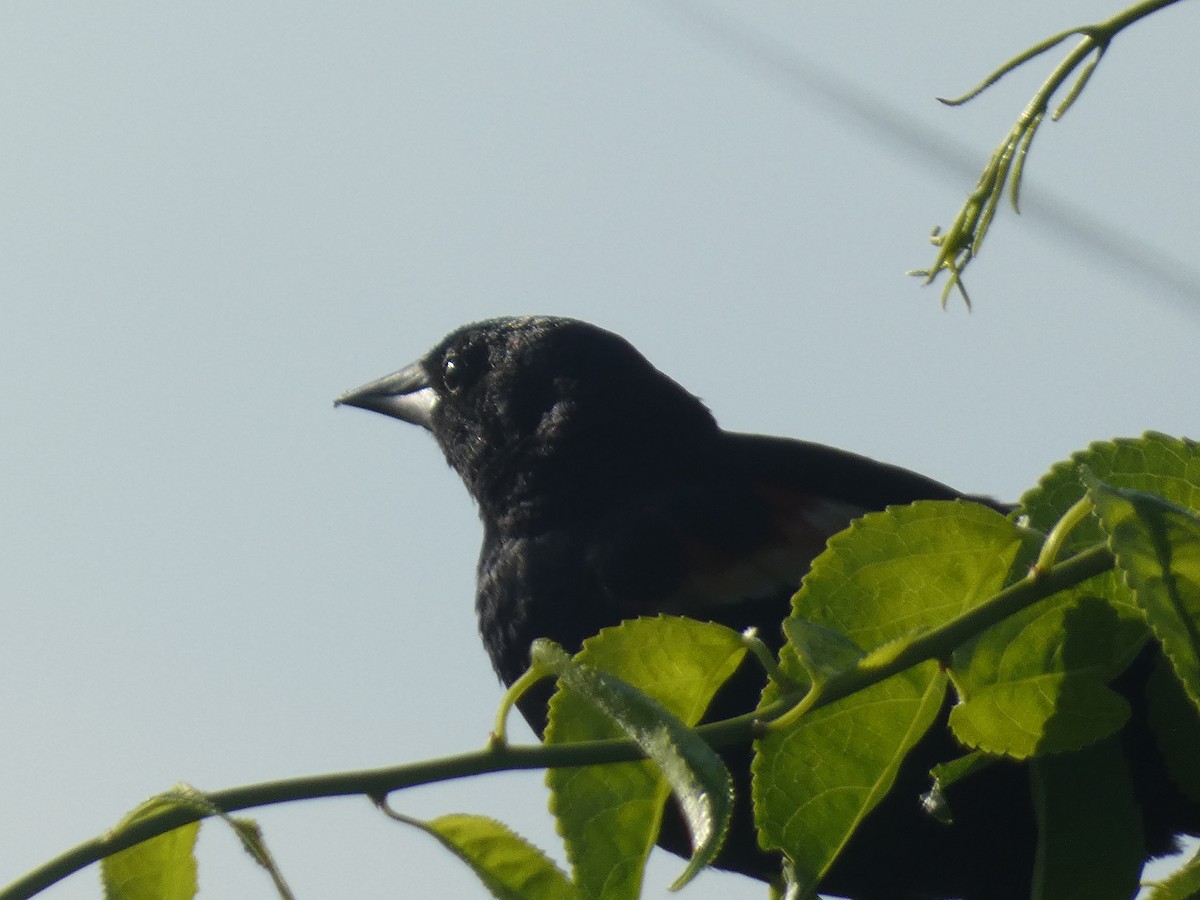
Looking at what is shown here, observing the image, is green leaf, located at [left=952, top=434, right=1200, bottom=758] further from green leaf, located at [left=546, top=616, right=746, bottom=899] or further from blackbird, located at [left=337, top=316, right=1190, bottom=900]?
blackbird, located at [left=337, top=316, right=1190, bottom=900]

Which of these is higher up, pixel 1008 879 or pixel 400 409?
pixel 400 409

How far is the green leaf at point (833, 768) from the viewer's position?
2.87ft

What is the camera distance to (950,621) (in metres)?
0.83

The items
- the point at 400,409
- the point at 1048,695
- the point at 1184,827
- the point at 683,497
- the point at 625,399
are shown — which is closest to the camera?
the point at 1048,695

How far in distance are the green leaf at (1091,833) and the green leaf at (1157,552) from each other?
262 millimetres

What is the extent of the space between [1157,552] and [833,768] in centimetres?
23

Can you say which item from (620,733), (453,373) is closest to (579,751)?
(620,733)

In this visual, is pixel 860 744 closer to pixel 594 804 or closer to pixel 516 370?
pixel 594 804

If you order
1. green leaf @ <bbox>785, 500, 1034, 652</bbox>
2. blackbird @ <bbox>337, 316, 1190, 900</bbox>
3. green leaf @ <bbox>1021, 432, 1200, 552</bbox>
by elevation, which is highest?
green leaf @ <bbox>1021, 432, 1200, 552</bbox>

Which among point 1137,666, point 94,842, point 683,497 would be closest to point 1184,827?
point 1137,666

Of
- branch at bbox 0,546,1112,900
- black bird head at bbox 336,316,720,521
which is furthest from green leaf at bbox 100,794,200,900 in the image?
black bird head at bbox 336,316,720,521

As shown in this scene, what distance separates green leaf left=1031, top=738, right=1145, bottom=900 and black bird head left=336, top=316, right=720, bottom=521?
2.40 metres

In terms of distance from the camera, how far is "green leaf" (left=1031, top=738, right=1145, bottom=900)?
0.98 m

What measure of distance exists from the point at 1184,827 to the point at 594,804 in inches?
40.1
